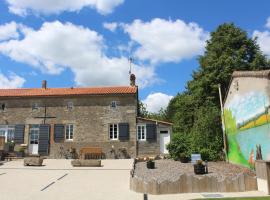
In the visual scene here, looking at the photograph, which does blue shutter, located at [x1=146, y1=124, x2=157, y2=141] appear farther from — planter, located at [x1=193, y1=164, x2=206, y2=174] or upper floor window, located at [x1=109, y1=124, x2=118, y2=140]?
planter, located at [x1=193, y1=164, x2=206, y2=174]

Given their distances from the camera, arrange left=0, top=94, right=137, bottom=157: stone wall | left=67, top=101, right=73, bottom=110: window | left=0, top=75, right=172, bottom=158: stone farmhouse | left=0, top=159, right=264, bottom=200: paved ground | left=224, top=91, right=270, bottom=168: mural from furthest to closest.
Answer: left=67, top=101, right=73, bottom=110: window
left=0, top=94, right=137, bottom=157: stone wall
left=0, top=75, right=172, bottom=158: stone farmhouse
left=224, top=91, right=270, bottom=168: mural
left=0, top=159, right=264, bottom=200: paved ground

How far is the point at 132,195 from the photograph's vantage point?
973cm

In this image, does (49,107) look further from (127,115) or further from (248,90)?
(248,90)

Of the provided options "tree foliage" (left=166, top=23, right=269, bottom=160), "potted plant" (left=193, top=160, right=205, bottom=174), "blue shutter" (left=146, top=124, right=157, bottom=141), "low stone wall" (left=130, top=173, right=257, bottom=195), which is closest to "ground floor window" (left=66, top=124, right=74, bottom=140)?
"blue shutter" (left=146, top=124, right=157, bottom=141)

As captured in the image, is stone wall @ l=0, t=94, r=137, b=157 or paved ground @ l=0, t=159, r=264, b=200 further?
stone wall @ l=0, t=94, r=137, b=157

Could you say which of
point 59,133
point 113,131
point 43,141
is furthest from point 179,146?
point 43,141

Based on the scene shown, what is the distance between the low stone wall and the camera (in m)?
10.0

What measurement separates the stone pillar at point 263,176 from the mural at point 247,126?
1077 mm

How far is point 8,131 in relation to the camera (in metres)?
24.6

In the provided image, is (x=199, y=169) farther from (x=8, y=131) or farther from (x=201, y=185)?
(x=8, y=131)

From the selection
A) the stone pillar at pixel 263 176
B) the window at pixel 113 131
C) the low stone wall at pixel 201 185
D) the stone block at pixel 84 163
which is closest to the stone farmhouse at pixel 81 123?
the window at pixel 113 131

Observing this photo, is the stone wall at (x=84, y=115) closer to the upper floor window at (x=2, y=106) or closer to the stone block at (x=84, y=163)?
the upper floor window at (x=2, y=106)

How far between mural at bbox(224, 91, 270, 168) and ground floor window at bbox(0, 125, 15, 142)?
17094mm

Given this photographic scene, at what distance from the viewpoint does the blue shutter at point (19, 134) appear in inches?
941
